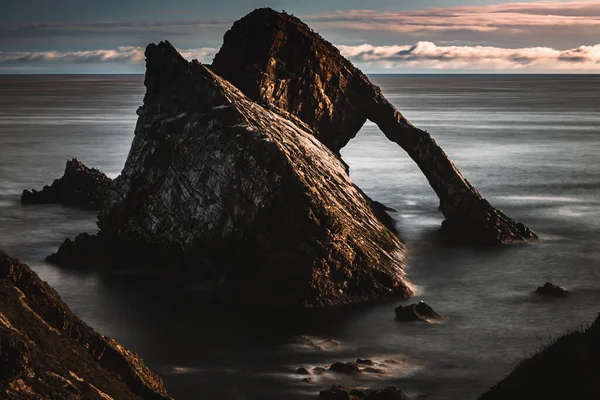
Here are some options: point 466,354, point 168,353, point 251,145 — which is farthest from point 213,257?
point 466,354

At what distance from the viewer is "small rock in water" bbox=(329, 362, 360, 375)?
30.3 m

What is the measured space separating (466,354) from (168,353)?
9.93 metres

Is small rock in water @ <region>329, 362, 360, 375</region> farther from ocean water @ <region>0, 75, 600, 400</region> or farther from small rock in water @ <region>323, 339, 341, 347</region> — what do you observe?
small rock in water @ <region>323, 339, 341, 347</region>

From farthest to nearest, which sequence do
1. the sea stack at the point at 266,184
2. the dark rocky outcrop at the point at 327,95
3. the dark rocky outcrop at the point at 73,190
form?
the dark rocky outcrop at the point at 73,190, the dark rocky outcrop at the point at 327,95, the sea stack at the point at 266,184

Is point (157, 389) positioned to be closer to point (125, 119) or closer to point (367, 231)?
point (367, 231)

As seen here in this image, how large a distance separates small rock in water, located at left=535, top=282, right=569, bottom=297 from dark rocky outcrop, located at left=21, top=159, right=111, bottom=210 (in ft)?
96.9

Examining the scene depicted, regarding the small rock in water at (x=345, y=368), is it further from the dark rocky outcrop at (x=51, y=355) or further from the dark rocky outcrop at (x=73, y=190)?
the dark rocky outcrop at (x=73, y=190)

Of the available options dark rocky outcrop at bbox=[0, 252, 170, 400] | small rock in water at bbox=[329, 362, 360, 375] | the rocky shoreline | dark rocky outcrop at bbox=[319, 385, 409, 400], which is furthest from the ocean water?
dark rocky outcrop at bbox=[0, 252, 170, 400]

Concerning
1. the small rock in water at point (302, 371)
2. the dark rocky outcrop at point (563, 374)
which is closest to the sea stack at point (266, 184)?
the small rock in water at point (302, 371)

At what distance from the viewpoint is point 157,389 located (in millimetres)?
22672

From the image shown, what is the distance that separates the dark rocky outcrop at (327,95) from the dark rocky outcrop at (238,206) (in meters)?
3.52

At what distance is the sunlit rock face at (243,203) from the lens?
3878 cm

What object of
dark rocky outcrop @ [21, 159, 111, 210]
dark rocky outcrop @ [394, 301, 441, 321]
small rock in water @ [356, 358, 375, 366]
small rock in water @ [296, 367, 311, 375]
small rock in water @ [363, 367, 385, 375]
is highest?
dark rocky outcrop @ [21, 159, 111, 210]

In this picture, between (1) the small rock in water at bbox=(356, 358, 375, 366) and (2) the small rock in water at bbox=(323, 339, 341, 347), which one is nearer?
(1) the small rock in water at bbox=(356, 358, 375, 366)
